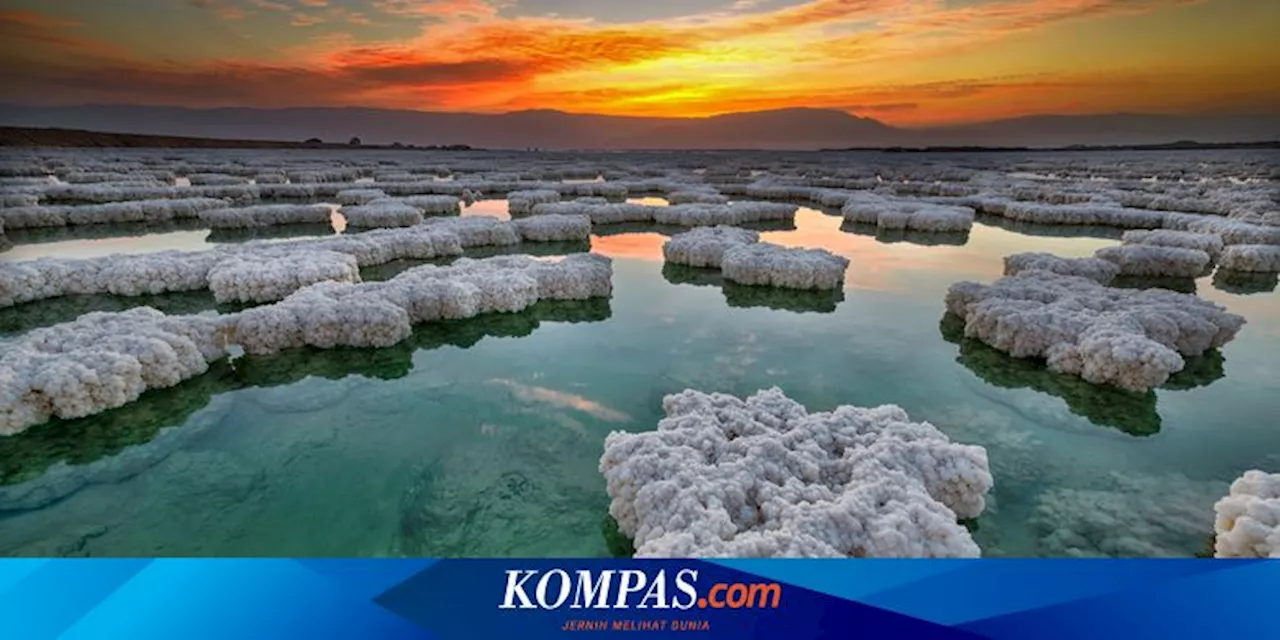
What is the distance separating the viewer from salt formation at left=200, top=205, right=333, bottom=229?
23688mm

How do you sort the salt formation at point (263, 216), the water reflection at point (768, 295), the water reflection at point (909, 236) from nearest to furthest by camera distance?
1. the water reflection at point (768, 295)
2. the water reflection at point (909, 236)
3. the salt formation at point (263, 216)

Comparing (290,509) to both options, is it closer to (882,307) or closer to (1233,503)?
(1233,503)

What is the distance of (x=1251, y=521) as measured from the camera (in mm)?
4918

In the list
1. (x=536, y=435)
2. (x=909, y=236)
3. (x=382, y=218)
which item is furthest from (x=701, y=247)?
(x=382, y=218)

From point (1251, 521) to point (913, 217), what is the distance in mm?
21642

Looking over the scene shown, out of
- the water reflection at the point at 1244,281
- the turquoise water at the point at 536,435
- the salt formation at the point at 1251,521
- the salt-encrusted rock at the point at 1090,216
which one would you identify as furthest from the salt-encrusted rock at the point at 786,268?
the salt-encrusted rock at the point at 1090,216

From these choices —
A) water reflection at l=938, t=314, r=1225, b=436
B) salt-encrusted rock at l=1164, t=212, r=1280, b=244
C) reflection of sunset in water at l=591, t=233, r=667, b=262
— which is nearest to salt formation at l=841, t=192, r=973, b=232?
salt-encrusted rock at l=1164, t=212, r=1280, b=244

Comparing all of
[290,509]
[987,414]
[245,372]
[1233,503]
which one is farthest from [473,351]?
[1233,503]

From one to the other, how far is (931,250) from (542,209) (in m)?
15.7

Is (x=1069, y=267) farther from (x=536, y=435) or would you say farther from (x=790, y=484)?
(x=536, y=435)

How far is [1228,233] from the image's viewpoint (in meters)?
21.0

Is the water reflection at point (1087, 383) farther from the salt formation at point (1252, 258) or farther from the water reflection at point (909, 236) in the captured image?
the water reflection at point (909, 236)

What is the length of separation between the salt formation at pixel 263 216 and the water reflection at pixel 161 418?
16.8 meters

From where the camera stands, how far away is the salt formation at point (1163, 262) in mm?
16781
